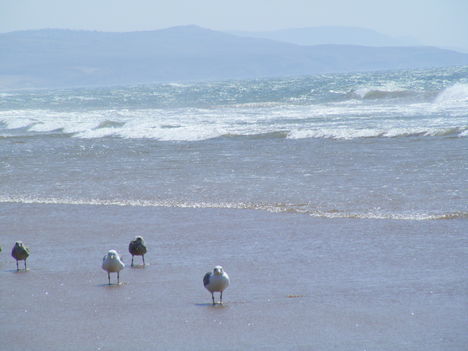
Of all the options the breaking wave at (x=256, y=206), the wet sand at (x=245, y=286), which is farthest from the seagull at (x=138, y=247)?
the breaking wave at (x=256, y=206)

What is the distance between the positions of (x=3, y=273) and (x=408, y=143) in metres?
13.2

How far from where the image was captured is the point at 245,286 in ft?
28.3

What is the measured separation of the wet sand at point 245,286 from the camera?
23.4 feet

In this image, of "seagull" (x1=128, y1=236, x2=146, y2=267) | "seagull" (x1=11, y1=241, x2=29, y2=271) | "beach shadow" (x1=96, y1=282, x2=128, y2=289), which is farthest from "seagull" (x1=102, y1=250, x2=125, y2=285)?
"seagull" (x1=11, y1=241, x2=29, y2=271)

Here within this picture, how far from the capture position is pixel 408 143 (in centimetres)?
2086

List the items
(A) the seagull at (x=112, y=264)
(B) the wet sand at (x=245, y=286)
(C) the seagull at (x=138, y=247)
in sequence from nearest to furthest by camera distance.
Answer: (B) the wet sand at (x=245, y=286) < (A) the seagull at (x=112, y=264) < (C) the seagull at (x=138, y=247)

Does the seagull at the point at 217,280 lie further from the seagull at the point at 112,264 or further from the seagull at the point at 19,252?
the seagull at the point at 19,252

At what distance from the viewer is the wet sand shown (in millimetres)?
7137

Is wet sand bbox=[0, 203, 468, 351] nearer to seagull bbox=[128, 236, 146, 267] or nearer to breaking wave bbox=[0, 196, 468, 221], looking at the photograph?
seagull bbox=[128, 236, 146, 267]

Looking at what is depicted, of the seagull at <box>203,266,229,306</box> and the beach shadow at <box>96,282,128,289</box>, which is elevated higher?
the seagull at <box>203,266,229,306</box>

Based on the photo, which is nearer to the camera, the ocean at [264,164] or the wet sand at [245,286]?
the wet sand at [245,286]

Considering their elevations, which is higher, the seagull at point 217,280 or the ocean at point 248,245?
the seagull at point 217,280

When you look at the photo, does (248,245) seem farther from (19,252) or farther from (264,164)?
(264,164)

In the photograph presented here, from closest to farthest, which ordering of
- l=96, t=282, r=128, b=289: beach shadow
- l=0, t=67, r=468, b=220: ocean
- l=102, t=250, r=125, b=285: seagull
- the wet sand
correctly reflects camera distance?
the wet sand < l=102, t=250, r=125, b=285: seagull < l=96, t=282, r=128, b=289: beach shadow < l=0, t=67, r=468, b=220: ocean
